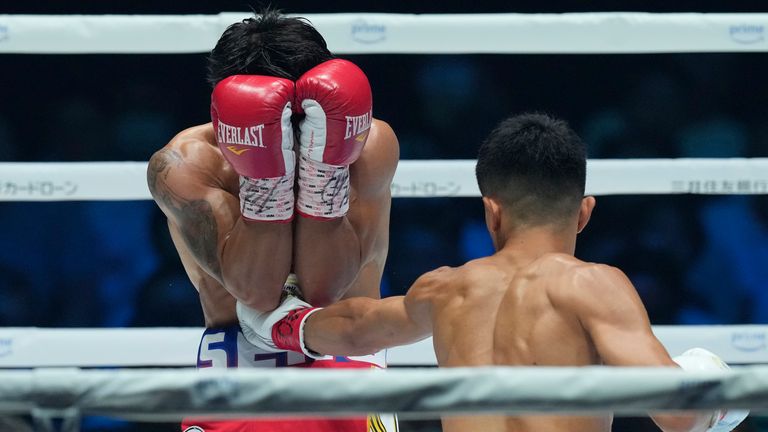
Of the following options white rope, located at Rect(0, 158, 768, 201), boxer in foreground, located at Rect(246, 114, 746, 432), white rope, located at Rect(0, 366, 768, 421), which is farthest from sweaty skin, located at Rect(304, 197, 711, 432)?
white rope, located at Rect(0, 158, 768, 201)

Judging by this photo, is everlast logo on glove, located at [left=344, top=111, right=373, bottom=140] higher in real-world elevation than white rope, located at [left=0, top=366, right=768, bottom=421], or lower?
higher

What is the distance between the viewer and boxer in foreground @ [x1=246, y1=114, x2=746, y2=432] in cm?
168

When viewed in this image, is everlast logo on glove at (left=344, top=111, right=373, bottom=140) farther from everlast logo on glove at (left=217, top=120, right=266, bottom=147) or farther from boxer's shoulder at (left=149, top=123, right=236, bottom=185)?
boxer's shoulder at (left=149, top=123, right=236, bottom=185)

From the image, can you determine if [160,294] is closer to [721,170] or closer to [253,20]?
[253,20]

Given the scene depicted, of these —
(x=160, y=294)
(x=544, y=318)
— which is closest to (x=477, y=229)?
(x=160, y=294)

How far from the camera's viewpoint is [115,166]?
10.1ft

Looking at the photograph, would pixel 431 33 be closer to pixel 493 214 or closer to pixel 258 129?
pixel 258 129

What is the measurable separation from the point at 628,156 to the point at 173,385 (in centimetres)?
284

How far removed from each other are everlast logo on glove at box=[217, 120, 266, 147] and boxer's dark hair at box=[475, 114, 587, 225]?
58cm

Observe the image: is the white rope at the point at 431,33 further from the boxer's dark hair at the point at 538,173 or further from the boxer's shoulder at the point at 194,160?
the boxer's dark hair at the point at 538,173

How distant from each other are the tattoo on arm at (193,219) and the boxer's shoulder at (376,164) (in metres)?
0.38

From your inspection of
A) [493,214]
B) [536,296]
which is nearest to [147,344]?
[493,214]

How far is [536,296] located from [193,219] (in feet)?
3.54

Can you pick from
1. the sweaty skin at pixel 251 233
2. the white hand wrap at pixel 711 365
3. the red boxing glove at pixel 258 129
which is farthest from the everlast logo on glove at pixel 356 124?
the white hand wrap at pixel 711 365
